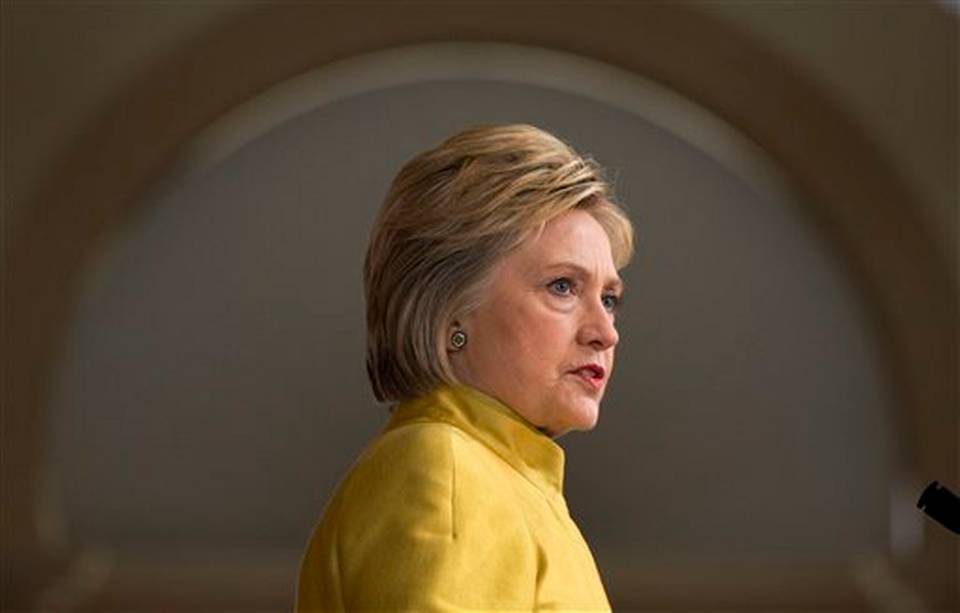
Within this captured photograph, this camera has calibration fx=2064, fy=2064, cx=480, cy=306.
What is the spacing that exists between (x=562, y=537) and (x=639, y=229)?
526 centimetres

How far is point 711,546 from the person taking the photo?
7.04 metres

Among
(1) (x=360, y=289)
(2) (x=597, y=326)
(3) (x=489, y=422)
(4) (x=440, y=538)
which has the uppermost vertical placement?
(1) (x=360, y=289)

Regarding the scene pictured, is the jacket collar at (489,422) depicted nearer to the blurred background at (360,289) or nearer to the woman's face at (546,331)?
the woman's face at (546,331)

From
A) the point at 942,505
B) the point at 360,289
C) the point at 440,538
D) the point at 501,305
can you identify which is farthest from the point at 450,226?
the point at 360,289

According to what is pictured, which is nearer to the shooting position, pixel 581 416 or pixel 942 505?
pixel 942 505

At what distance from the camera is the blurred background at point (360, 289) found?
5773mm

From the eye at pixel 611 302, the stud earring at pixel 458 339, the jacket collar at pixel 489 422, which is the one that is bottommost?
the jacket collar at pixel 489 422

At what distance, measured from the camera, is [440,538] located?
1791mm

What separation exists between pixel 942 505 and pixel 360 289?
5.28 meters

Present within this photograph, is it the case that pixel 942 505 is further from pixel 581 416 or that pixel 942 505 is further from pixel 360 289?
pixel 360 289

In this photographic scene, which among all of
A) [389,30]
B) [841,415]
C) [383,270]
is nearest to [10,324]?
[389,30]

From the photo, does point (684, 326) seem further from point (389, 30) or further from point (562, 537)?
point (562, 537)

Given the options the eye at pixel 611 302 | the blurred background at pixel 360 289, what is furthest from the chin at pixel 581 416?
the blurred background at pixel 360 289

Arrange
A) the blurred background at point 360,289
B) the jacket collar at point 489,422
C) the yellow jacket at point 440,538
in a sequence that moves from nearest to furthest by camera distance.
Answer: the yellow jacket at point 440,538 < the jacket collar at point 489,422 < the blurred background at point 360,289
